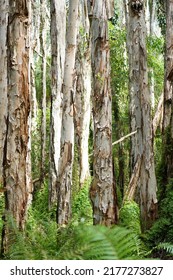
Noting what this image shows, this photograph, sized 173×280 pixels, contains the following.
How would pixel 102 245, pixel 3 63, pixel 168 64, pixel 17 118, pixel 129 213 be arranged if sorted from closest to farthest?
pixel 102 245 → pixel 17 118 → pixel 129 213 → pixel 168 64 → pixel 3 63

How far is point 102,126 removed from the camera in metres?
6.22

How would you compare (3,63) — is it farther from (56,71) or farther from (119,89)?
(119,89)

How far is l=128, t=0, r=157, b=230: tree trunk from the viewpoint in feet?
25.3

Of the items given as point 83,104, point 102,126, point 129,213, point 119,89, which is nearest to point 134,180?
point 129,213

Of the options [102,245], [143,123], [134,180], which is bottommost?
[102,245]

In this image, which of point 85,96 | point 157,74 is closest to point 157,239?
point 85,96

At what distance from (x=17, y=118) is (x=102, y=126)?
1.36 metres

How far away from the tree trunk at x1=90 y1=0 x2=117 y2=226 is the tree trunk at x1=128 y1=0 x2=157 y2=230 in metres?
1.62

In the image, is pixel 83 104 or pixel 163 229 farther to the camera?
pixel 83 104

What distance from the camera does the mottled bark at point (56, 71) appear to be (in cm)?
1224

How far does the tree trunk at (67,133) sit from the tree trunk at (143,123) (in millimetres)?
984

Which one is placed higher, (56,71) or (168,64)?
(56,71)

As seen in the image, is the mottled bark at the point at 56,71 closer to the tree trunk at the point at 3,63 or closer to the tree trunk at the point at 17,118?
the tree trunk at the point at 3,63
